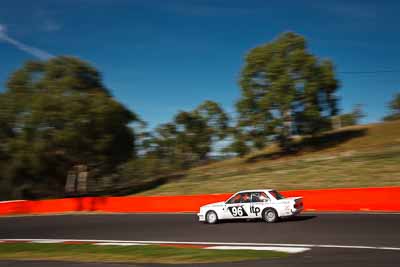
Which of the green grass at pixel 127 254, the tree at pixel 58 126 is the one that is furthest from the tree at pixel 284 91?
the green grass at pixel 127 254

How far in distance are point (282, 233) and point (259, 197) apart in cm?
326

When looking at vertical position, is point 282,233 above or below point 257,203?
below

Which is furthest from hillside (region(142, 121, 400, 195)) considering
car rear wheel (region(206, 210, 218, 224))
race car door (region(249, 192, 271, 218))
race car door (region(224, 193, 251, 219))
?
car rear wheel (region(206, 210, 218, 224))

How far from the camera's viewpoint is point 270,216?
55.5 ft

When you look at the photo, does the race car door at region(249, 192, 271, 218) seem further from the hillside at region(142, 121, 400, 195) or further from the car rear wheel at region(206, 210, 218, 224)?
the hillside at region(142, 121, 400, 195)

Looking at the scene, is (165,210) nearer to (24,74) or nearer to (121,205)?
(121,205)

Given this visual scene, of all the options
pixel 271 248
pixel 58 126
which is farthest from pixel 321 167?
pixel 271 248

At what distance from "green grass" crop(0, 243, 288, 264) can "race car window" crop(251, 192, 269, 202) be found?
5732 mm

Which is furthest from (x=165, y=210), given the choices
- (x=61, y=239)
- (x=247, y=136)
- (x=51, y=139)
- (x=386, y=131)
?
(x=386, y=131)

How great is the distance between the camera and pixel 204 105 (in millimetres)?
80750

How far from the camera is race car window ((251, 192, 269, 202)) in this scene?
17.0 m

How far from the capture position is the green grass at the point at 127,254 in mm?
10047

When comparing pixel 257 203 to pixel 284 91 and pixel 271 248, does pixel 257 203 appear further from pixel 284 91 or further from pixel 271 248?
pixel 284 91

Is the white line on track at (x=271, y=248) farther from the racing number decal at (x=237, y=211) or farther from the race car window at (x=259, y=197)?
the racing number decal at (x=237, y=211)
